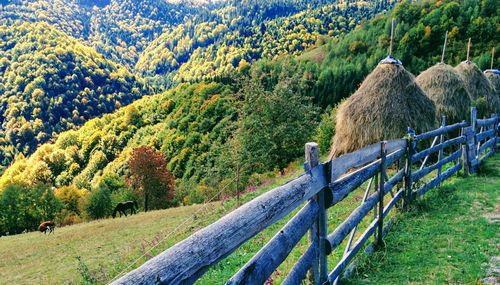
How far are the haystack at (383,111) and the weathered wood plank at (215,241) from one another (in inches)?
439

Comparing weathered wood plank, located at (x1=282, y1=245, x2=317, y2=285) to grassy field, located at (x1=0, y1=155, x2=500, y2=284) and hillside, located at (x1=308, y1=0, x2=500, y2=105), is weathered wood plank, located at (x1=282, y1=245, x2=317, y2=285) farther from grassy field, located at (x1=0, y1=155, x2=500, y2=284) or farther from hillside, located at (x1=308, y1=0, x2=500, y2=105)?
hillside, located at (x1=308, y1=0, x2=500, y2=105)

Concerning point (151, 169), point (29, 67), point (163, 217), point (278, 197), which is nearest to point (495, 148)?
point (278, 197)

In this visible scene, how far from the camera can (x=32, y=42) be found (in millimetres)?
192125

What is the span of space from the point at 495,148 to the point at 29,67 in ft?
621

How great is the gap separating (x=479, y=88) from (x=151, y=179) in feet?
113

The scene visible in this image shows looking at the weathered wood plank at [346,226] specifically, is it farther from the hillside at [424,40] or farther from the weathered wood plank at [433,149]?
the hillside at [424,40]

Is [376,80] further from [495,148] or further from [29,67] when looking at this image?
[29,67]

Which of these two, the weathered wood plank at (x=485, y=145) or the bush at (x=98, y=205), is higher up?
the weathered wood plank at (x=485, y=145)

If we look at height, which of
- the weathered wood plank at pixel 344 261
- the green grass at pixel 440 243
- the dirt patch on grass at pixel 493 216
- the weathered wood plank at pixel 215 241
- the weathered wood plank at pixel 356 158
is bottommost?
the dirt patch on grass at pixel 493 216

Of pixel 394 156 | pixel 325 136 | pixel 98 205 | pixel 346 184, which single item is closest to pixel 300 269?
pixel 346 184

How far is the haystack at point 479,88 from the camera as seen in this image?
19484 millimetres

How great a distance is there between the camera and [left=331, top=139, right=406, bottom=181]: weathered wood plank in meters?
4.30

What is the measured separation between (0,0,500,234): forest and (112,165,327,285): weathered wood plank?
654 inches

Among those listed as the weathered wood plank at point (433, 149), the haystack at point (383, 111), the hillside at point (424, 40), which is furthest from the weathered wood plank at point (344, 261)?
the hillside at point (424, 40)
